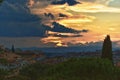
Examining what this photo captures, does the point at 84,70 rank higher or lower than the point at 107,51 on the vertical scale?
higher

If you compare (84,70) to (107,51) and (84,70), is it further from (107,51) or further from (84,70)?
(107,51)

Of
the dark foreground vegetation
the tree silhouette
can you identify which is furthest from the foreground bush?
the tree silhouette

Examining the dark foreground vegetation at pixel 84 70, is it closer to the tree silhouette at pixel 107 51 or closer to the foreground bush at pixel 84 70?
the foreground bush at pixel 84 70

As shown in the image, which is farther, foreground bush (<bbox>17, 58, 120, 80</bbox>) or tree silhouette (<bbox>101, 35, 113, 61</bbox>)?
tree silhouette (<bbox>101, 35, 113, 61</bbox>)

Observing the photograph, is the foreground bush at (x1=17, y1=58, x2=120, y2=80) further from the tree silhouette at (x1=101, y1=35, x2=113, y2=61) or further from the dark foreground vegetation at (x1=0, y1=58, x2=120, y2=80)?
the tree silhouette at (x1=101, y1=35, x2=113, y2=61)

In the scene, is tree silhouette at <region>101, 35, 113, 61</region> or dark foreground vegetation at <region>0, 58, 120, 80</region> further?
tree silhouette at <region>101, 35, 113, 61</region>

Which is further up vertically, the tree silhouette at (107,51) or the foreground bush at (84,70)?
the foreground bush at (84,70)

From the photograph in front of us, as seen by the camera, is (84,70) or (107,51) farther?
(107,51)

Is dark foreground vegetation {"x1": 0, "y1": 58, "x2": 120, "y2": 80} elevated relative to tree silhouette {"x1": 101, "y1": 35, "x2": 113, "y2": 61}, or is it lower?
elevated

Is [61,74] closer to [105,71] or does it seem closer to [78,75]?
[78,75]

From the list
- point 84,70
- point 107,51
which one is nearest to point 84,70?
point 84,70

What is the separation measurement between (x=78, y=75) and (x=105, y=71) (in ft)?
8.52

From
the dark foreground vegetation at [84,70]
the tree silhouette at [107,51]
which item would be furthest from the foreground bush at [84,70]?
the tree silhouette at [107,51]

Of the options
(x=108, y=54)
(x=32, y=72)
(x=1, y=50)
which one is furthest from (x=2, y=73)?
(x=32, y=72)
